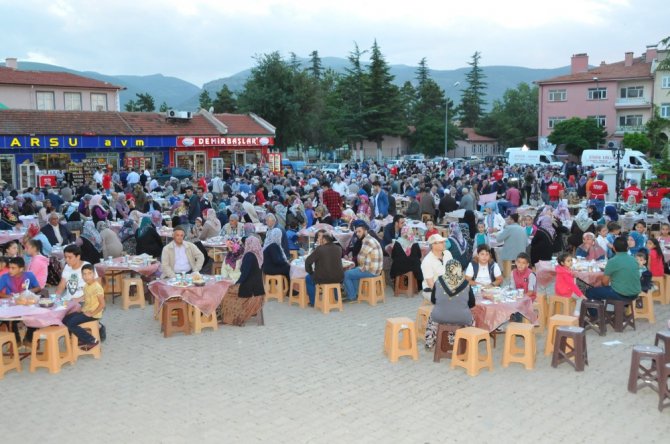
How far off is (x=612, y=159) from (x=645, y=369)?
1220 inches

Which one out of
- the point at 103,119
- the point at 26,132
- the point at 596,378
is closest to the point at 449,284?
the point at 596,378

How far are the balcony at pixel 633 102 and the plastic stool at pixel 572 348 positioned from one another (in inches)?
1863

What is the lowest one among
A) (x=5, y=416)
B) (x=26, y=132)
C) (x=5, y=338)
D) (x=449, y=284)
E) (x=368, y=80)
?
(x=5, y=416)

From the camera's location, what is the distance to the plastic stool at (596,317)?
378 inches

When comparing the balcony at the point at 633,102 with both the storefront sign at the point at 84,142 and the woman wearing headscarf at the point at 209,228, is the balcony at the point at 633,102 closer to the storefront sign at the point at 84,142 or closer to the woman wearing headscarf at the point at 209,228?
the storefront sign at the point at 84,142

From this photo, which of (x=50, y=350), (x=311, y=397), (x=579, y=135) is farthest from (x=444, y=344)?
(x=579, y=135)

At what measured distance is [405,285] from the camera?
12.5 metres

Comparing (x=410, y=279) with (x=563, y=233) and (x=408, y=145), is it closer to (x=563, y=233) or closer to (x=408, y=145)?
(x=563, y=233)

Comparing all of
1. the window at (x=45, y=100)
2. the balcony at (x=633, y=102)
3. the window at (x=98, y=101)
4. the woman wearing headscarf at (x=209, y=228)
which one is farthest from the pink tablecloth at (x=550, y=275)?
the balcony at (x=633, y=102)

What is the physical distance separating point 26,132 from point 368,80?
114 feet

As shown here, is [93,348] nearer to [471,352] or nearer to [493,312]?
[471,352]

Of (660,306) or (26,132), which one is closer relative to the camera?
(660,306)

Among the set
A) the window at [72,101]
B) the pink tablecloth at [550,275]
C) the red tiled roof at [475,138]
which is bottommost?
the pink tablecloth at [550,275]

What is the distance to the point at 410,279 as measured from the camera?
478 inches
